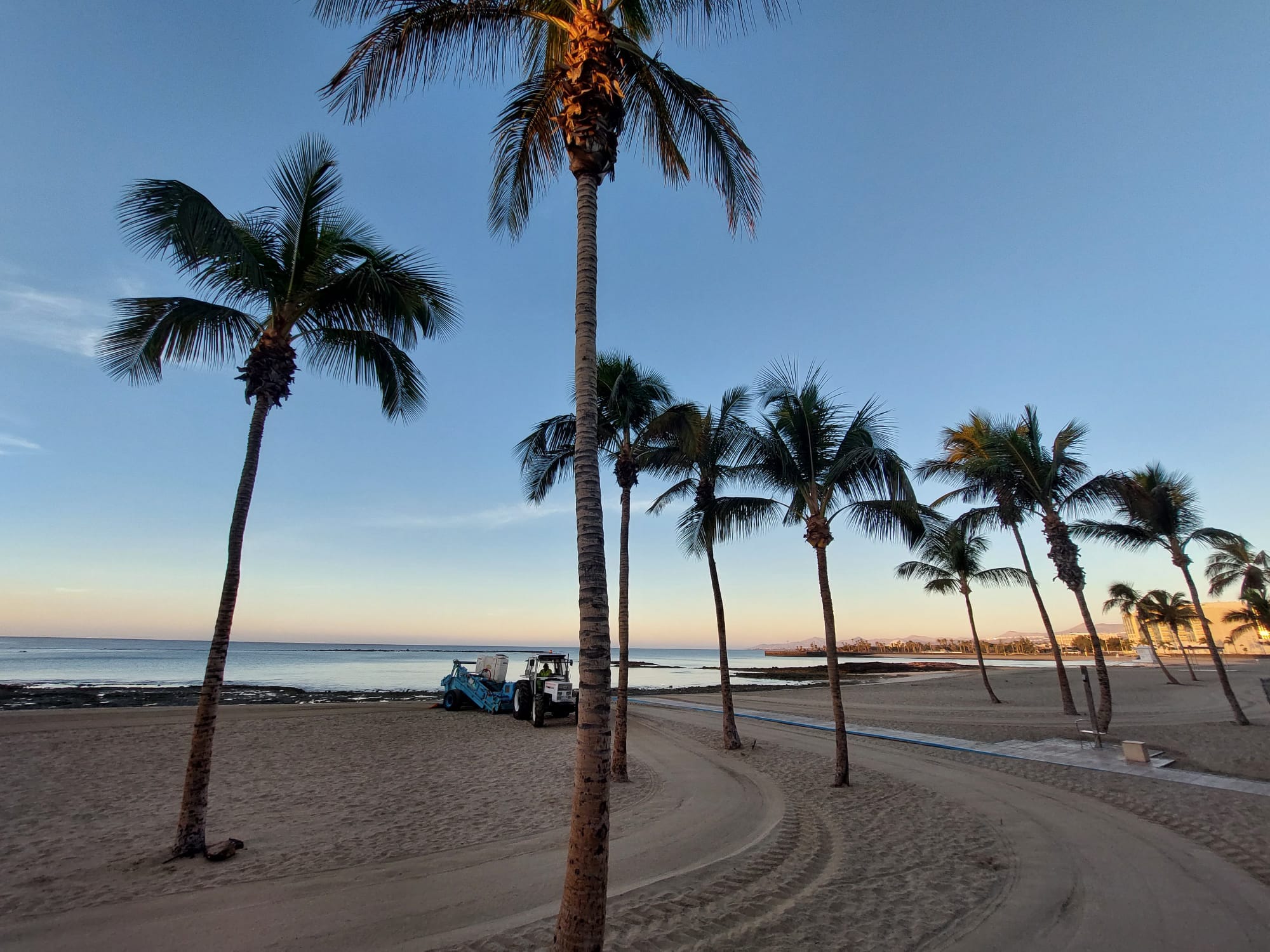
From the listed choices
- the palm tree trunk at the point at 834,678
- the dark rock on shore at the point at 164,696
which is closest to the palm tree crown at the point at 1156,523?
the palm tree trunk at the point at 834,678

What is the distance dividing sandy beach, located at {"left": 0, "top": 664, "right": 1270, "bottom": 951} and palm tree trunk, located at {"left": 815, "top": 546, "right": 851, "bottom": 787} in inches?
14.9

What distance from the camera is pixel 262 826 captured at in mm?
7691

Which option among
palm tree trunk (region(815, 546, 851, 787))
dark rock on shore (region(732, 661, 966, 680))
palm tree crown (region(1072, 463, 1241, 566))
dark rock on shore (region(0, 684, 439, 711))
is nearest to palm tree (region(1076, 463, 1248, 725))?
palm tree crown (region(1072, 463, 1241, 566))

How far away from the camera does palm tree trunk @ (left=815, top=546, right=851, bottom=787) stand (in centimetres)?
1001

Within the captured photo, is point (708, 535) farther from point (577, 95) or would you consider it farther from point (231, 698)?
point (231, 698)

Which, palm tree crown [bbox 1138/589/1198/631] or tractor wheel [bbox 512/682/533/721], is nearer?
tractor wheel [bbox 512/682/533/721]

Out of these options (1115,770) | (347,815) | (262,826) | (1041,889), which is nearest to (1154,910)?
(1041,889)

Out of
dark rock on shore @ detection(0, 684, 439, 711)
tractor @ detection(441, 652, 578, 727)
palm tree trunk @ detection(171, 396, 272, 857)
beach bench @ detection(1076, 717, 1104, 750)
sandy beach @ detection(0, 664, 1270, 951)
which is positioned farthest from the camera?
dark rock on shore @ detection(0, 684, 439, 711)

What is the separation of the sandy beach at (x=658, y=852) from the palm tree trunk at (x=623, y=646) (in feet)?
1.69

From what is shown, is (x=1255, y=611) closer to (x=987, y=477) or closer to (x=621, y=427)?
(x=987, y=477)

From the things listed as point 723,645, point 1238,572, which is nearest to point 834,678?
point 723,645

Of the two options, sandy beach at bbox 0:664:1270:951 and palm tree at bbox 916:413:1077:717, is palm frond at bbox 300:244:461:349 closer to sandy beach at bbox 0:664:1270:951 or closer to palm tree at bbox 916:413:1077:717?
sandy beach at bbox 0:664:1270:951

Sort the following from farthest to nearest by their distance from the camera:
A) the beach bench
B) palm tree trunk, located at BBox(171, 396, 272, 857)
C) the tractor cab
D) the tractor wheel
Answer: the tractor wheel
the tractor cab
the beach bench
palm tree trunk, located at BBox(171, 396, 272, 857)

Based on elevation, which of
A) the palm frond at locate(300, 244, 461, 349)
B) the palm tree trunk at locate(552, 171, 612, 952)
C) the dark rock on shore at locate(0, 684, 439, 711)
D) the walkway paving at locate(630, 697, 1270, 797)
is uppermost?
the palm frond at locate(300, 244, 461, 349)
